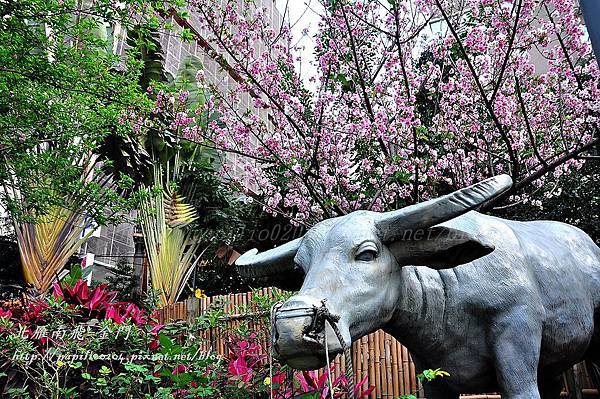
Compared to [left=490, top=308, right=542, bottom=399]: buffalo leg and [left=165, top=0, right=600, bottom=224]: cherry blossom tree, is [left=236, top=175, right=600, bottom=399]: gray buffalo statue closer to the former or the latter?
[left=490, top=308, right=542, bottom=399]: buffalo leg

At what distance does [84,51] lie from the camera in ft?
18.2

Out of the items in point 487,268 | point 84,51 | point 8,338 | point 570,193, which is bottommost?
point 8,338

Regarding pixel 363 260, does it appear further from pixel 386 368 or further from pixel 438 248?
pixel 386 368

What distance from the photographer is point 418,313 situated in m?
2.30

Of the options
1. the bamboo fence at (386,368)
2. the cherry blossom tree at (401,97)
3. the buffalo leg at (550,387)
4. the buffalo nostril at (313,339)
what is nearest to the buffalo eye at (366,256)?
the buffalo nostril at (313,339)

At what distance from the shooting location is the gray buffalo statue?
2.03m

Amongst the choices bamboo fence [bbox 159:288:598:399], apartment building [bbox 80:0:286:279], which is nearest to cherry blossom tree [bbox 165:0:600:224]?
bamboo fence [bbox 159:288:598:399]

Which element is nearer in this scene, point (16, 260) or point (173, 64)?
point (16, 260)

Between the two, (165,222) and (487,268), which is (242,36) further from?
(165,222)

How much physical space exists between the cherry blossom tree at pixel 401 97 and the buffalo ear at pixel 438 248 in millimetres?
3476

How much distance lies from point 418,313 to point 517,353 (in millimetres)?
405

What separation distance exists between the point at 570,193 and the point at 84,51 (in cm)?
703

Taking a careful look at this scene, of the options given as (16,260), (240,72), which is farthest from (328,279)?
(16,260)

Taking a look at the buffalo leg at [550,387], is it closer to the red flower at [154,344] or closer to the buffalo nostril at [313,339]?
the buffalo nostril at [313,339]
